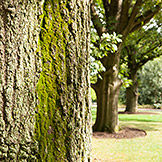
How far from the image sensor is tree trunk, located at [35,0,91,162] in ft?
6.13

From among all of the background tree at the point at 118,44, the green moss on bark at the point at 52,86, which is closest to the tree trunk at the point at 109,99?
the background tree at the point at 118,44

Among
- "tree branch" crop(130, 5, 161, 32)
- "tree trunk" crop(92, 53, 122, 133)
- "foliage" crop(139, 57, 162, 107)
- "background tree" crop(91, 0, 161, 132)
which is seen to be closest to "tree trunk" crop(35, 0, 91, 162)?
"background tree" crop(91, 0, 161, 132)

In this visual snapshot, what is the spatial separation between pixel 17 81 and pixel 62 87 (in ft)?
1.32

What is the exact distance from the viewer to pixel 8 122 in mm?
1693

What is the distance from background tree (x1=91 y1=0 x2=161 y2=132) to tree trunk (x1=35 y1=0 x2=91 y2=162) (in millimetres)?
6752

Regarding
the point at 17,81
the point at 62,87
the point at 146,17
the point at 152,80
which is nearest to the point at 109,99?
the point at 146,17

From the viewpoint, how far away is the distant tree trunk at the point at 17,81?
169 cm

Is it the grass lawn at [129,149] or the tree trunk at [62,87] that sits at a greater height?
the tree trunk at [62,87]

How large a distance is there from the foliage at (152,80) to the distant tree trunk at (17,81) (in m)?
30.2

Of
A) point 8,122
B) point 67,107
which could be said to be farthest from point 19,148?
point 67,107

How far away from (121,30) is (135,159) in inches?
209

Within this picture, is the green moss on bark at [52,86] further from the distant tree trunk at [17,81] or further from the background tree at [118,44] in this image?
the background tree at [118,44]

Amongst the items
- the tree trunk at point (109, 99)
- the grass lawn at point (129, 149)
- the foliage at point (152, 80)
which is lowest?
the grass lawn at point (129, 149)

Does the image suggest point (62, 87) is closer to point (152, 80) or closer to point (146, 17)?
point (146, 17)
